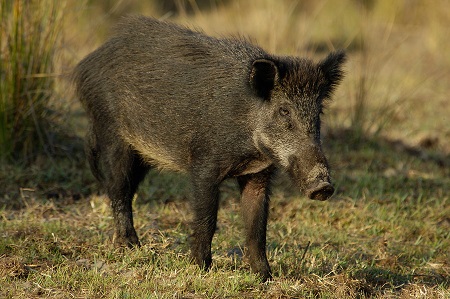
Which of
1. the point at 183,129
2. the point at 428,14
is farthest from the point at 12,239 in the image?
the point at 428,14

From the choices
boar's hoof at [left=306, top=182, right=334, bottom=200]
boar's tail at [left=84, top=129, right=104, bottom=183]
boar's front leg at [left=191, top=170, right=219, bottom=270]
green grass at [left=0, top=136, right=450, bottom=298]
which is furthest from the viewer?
boar's tail at [left=84, top=129, right=104, bottom=183]

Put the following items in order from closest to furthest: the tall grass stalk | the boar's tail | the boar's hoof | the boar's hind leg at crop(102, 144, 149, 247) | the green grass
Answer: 1. the boar's hoof
2. the green grass
3. the boar's hind leg at crop(102, 144, 149, 247)
4. the boar's tail
5. the tall grass stalk

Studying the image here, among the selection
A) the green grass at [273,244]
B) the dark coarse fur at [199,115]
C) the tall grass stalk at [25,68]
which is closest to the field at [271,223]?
the green grass at [273,244]

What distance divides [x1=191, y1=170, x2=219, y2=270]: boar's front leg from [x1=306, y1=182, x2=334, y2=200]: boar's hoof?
2.31ft

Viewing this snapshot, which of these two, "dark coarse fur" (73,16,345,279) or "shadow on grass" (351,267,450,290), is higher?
"dark coarse fur" (73,16,345,279)

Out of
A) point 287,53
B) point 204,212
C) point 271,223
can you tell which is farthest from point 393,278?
point 287,53

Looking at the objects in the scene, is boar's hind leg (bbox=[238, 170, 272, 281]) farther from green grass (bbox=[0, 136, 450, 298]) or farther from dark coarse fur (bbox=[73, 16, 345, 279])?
green grass (bbox=[0, 136, 450, 298])

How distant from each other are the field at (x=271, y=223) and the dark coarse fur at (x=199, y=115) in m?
0.33

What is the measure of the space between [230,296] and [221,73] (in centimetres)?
142

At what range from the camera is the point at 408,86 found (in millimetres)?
10164

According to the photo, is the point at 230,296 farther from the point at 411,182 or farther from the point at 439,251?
the point at 411,182

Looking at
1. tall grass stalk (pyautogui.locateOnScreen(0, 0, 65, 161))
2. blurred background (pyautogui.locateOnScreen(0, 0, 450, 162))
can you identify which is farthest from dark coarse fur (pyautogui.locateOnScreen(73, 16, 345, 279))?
tall grass stalk (pyautogui.locateOnScreen(0, 0, 65, 161))

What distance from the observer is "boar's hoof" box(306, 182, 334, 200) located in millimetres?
4101

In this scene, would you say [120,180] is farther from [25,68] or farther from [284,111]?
[25,68]
